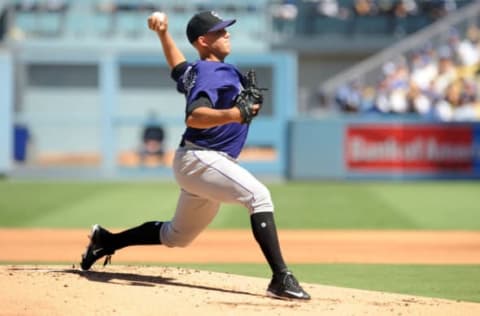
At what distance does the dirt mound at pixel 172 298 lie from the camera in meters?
6.27

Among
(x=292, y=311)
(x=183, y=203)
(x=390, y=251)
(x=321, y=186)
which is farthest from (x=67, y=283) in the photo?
(x=321, y=186)

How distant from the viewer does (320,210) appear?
1505cm

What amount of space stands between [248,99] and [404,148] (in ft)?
45.8

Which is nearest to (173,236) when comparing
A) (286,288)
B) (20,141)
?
(286,288)

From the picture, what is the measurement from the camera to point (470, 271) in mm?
8969

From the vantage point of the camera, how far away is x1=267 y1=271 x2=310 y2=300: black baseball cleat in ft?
21.6

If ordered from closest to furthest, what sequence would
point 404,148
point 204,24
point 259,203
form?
point 259,203 → point 204,24 → point 404,148

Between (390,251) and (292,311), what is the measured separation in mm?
4526

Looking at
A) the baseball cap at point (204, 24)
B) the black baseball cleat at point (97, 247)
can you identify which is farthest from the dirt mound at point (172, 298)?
the baseball cap at point (204, 24)

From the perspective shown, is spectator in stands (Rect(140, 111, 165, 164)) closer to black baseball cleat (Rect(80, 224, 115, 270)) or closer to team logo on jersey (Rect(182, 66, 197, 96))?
black baseball cleat (Rect(80, 224, 115, 270))

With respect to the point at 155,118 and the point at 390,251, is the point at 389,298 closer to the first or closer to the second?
the point at 390,251

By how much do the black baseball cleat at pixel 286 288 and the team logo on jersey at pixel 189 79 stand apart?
1306 millimetres

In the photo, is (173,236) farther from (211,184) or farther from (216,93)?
(216,93)

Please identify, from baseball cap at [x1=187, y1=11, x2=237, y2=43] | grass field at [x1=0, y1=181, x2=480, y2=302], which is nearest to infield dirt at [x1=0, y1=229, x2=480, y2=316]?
grass field at [x1=0, y1=181, x2=480, y2=302]
